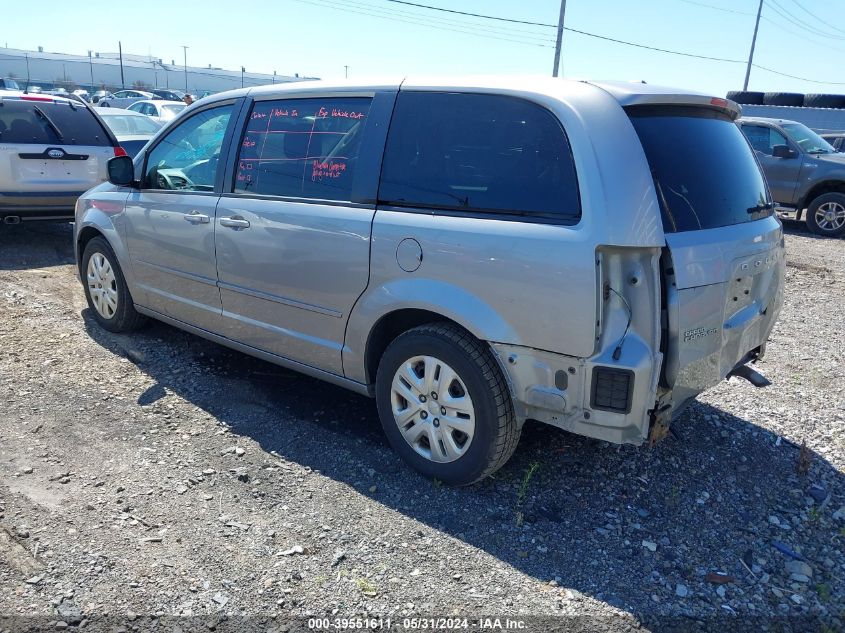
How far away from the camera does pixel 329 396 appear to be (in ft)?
15.3

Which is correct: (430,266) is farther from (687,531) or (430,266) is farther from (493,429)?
(687,531)

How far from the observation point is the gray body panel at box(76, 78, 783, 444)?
2963mm

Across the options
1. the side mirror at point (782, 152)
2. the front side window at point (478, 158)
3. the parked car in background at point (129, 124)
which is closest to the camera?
the front side window at point (478, 158)

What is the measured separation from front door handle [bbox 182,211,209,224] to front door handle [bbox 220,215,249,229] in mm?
195

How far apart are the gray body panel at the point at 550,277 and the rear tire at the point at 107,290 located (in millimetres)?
1747

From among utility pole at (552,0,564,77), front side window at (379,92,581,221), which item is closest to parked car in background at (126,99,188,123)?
utility pole at (552,0,564,77)

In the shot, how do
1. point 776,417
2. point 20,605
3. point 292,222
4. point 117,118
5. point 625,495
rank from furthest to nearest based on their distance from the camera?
point 117,118 → point 776,417 → point 292,222 → point 625,495 → point 20,605

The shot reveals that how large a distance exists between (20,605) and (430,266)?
2.19m

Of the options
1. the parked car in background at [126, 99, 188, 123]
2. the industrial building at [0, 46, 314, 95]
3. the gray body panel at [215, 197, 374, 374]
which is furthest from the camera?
the industrial building at [0, 46, 314, 95]

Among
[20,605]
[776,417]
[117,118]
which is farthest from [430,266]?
[117,118]

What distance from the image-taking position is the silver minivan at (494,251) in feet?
9.82

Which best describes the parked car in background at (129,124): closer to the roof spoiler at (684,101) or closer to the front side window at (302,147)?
the front side window at (302,147)

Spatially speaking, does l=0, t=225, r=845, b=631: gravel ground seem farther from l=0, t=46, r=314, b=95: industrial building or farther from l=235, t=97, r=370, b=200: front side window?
l=0, t=46, r=314, b=95: industrial building

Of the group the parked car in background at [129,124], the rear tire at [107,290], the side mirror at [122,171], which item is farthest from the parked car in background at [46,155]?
the parked car in background at [129,124]
